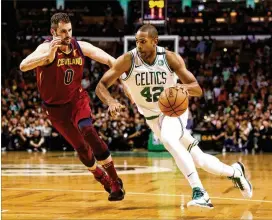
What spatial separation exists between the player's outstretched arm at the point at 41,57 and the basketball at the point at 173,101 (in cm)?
122

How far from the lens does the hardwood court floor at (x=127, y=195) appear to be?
6427 millimetres

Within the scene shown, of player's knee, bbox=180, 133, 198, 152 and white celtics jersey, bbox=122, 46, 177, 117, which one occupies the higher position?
white celtics jersey, bbox=122, 46, 177, 117

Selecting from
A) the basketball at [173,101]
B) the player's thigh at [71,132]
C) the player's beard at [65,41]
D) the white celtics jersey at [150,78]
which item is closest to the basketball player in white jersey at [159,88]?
the white celtics jersey at [150,78]

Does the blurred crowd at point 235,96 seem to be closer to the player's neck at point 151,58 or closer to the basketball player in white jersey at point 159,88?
the basketball player in white jersey at point 159,88

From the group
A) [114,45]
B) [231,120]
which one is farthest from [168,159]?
[114,45]

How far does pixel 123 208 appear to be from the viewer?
22.6 feet

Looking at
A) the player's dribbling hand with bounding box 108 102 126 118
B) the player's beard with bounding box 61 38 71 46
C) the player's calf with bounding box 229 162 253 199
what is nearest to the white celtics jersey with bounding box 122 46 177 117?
the player's dribbling hand with bounding box 108 102 126 118

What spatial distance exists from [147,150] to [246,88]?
167 inches

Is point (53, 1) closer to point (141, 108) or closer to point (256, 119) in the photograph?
point (256, 119)

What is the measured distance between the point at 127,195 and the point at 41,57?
7.13 feet

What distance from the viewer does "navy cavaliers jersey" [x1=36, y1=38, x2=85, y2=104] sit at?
23.4ft

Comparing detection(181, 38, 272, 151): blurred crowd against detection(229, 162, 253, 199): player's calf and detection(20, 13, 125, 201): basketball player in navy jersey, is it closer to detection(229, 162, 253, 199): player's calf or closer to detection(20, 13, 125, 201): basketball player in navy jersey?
detection(229, 162, 253, 199): player's calf

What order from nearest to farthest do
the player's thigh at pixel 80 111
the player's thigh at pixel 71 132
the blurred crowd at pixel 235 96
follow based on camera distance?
the player's thigh at pixel 80 111
the player's thigh at pixel 71 132
the blurred crowd at pixel 235 96

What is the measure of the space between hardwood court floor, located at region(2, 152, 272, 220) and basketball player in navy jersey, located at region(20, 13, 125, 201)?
437 millimetres
